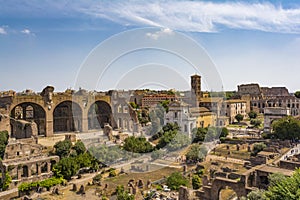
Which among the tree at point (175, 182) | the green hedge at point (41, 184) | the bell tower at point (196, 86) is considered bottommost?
the green hedge at point (41, 184)

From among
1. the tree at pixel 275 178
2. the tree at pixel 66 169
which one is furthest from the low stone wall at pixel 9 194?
the tree at pixel 275 178

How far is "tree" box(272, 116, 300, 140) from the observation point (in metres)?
29.1

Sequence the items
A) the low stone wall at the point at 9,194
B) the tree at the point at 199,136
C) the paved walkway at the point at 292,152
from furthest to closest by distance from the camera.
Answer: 1. the tree at the point at 199,136
2. the paved walkway at the point at 292,152
3. the low stone wall at the point at 9,194

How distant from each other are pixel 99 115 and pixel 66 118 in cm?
537

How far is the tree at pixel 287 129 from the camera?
29078 mm

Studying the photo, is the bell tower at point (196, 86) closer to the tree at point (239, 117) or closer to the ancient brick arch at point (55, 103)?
the tree at point (239, 117)

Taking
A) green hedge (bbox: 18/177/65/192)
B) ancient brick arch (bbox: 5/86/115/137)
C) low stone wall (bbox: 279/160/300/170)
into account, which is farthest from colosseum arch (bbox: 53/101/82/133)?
low stone wall (bbox: 279/160/300/170)

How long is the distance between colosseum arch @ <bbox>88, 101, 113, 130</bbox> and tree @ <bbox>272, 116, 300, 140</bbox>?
25.1 meters

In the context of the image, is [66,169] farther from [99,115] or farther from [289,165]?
[99,115]

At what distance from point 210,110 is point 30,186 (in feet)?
104

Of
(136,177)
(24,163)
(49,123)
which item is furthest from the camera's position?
(49,123)

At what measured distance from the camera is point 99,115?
149ft

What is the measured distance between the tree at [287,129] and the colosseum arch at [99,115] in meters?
25.1

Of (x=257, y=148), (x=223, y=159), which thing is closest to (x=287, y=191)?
(x=223, y=159)
